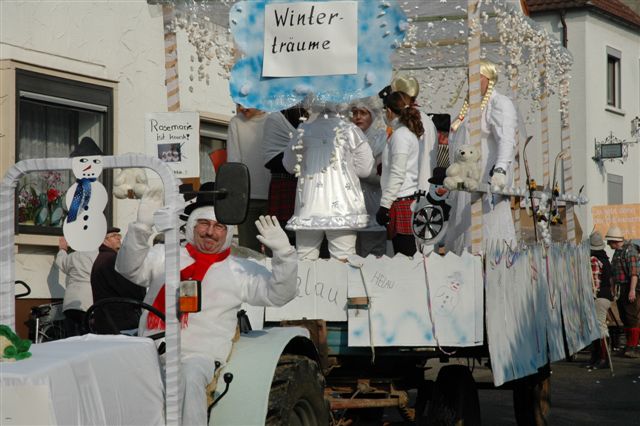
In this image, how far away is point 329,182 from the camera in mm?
9992

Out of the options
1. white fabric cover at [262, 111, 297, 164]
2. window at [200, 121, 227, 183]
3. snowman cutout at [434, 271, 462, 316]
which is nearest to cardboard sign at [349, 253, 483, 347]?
snowman cutout at [434, 271, 462, 316]

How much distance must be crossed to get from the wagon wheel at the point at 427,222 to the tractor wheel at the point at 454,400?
3.49 feet

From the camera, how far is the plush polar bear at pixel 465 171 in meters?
9.12

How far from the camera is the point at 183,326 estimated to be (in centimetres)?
653

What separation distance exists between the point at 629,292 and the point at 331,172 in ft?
35.5

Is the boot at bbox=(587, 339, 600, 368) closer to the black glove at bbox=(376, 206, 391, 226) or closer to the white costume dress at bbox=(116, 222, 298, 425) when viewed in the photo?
the black glove at bbox=(376, 206, 391, 226)

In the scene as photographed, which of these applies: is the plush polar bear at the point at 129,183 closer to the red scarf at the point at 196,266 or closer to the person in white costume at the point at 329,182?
the red scarf at the point at 196,266

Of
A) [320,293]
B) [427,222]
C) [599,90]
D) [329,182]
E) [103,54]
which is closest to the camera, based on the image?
[320,293]

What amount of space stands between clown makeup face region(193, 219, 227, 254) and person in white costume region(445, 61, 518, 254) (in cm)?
330

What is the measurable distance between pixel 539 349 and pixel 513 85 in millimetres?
3042

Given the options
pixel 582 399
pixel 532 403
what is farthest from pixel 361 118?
pixel 582 399

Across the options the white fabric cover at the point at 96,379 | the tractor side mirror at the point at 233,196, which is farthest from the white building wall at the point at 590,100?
the white fabric cover at the point at 96,379

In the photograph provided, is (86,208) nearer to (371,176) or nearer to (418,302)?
(418,302)

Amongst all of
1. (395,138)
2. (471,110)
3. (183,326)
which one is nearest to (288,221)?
(395,138)
